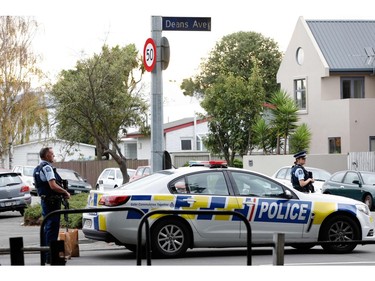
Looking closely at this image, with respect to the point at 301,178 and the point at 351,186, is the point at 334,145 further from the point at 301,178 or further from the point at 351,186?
the point at 301,178

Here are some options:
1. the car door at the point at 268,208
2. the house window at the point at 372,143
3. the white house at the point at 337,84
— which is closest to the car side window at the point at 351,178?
the white house at the point at 337,84

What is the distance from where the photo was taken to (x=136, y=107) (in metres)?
54.2

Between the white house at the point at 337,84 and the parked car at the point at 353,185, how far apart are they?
1255 centimetres

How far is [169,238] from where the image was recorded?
1471 centimetres

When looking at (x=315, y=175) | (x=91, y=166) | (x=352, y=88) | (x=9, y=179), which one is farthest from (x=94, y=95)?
(x=91, y=166)

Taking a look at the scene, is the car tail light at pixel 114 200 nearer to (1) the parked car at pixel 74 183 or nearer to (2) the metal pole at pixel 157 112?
(2) the metal pole at pixel 157 112

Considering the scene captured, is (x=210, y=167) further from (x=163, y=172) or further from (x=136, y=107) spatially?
(x=136, y=107)

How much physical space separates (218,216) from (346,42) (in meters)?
31.6

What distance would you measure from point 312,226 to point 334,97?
2979 centimetres

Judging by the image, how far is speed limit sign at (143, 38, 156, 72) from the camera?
1772 centimetres

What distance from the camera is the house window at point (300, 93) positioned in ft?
153

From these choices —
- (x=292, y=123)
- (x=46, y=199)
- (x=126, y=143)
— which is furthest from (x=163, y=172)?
(x=126, y=143)

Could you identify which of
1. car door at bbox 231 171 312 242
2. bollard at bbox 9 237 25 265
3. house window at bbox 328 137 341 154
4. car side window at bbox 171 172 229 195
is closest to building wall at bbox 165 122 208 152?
house window at bbox 328 137 341 154

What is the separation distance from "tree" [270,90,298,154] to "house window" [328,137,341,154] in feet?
6.98
